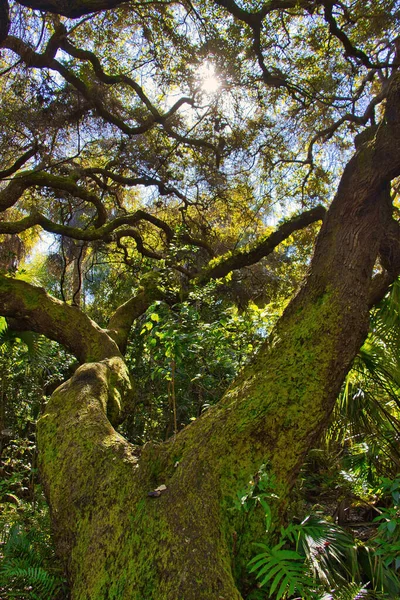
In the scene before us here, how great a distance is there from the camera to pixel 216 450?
2.20m

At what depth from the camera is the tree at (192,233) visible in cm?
201

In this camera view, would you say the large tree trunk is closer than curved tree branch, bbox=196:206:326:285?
Yes

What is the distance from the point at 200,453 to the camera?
2.21 m

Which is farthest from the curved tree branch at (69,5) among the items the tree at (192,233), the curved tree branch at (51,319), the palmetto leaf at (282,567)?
the palmetto leaf at (282,567)

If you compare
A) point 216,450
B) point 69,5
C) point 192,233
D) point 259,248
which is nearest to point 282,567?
point 216,450

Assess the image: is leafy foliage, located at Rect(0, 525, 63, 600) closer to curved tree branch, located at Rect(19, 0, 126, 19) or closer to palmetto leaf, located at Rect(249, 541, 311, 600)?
palmetto leaf, located at Rect(249, 541, 311, 600)

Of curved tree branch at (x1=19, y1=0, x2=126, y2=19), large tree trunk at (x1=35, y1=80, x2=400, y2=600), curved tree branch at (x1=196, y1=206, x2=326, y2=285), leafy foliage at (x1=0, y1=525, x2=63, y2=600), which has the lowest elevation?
leafy foliage at (x1=0, y1=525, x2=63, y2=600)

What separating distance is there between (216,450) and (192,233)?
7.09 meters

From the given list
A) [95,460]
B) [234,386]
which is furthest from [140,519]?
[234,386]

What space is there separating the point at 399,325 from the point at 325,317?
143 cm

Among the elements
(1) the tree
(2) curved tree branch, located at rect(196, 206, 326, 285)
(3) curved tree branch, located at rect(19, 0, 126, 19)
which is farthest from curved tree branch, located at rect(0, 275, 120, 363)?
(3) curved tree branch, located at rect(19, 0, 126, 19)

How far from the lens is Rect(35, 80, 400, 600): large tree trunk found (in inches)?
71.7

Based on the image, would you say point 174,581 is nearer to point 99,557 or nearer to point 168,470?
point 99,557

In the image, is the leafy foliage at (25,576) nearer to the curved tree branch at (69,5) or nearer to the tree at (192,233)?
the tree at (192,233)
